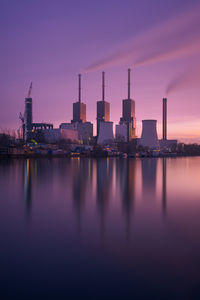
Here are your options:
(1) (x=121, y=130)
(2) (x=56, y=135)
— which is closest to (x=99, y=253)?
(1) (x=121, y=130)

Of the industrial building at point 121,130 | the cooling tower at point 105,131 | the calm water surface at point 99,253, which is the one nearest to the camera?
the calm water surface at point 99,253

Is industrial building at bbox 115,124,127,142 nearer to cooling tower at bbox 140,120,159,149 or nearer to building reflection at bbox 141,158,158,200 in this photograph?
cooling tower at bbox 140,120,159,149

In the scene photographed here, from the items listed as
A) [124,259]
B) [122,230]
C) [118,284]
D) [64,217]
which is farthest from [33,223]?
[118,284]

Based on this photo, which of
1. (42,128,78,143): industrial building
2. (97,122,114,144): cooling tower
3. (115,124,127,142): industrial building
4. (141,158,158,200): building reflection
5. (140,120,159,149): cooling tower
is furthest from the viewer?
(42,128,78,143): industrial building

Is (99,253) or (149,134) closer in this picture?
(99,253)

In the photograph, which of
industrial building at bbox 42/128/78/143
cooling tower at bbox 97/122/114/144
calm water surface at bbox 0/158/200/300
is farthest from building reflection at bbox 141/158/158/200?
industrial building at bbox 42/128/78/143

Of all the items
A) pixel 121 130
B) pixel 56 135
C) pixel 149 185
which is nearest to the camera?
pixel 149 185

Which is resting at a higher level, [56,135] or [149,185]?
[56,135]

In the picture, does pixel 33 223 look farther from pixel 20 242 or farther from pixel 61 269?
pixel 61 269

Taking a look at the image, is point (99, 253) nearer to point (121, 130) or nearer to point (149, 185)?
point (149, 185)

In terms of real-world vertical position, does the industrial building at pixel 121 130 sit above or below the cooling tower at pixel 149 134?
above

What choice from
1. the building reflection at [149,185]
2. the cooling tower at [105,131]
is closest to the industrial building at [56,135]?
the cooling tower at [105,131]

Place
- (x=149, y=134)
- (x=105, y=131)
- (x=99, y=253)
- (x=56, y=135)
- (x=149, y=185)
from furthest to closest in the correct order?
(x=56, y=135), (x=105, y=131), (x=149, y=134), (x=149, y=185), (x=99, y=253)

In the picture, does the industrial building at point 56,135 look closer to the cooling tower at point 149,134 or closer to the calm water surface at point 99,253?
the cooling tower at point 149,134
